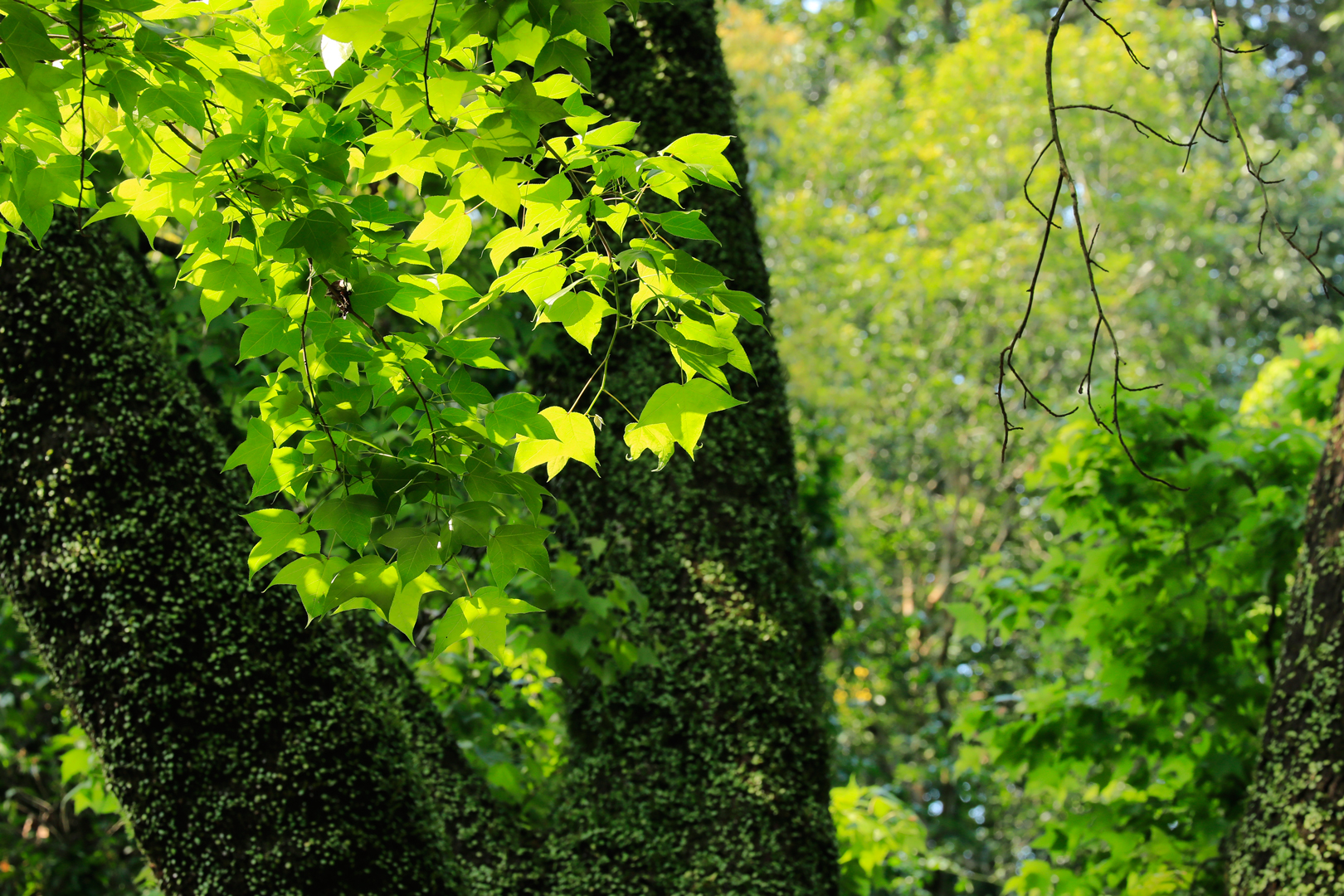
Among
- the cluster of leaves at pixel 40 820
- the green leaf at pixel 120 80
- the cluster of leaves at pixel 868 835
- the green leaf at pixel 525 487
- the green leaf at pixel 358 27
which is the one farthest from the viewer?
the cluster of leaves at pixel 40 820

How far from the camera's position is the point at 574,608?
2834mm

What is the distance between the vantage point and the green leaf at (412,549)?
1.34 metres

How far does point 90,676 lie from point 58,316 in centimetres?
81

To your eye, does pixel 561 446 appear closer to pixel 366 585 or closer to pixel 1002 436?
pixel 366 585

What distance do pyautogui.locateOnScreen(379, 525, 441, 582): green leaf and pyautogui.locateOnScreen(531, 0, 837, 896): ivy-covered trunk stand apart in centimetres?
123

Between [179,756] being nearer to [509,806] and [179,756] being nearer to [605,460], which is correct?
[509,806]

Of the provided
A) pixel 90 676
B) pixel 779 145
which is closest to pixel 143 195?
pixel 90 676

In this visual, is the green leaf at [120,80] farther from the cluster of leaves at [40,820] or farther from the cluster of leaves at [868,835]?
the cluster of leaves at [40,820]

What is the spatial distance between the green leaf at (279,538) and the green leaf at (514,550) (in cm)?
28

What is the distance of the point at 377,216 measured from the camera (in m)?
1.54

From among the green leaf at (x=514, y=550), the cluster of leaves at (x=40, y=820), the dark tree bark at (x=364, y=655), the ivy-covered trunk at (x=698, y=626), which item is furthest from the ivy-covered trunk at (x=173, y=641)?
the cluster of leaves at (x=40, y=820)

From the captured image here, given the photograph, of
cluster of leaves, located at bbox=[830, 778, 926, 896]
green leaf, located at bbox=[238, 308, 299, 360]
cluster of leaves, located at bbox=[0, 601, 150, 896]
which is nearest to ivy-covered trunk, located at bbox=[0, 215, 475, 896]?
green leaf, located at bbox=[238, 308, 299, 360]

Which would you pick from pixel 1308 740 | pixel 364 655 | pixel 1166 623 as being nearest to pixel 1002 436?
pixel 1166 623

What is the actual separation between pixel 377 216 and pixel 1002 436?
5.80m
